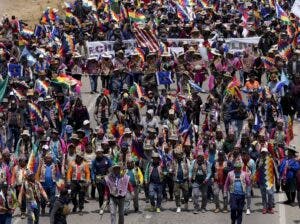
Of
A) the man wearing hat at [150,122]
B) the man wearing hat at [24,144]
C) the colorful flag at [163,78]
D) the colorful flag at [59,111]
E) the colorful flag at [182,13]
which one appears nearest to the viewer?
the man wearing hat at [24,144]

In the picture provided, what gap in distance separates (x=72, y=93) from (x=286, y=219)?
939cm

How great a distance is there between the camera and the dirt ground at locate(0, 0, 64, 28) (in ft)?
194

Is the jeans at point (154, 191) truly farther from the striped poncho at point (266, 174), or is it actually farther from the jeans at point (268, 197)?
the jeans at point (268, 197)

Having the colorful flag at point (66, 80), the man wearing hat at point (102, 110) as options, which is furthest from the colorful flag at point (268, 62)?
the man wearing hat at point (102, 110)

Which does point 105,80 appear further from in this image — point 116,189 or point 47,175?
point 116,189

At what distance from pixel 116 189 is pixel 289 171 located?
4.53 m

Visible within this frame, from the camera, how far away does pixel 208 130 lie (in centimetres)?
3172

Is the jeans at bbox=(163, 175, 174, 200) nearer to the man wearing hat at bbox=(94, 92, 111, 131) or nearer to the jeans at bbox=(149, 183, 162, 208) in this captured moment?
the jeans at bbox=(149, 183, 162, 208)

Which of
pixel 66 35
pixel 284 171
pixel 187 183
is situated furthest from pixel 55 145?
pixel 66 35

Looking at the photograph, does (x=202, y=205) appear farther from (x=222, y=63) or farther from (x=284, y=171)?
(x=222, y=63)

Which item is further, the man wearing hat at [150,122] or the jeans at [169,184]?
the man wearing hat at [150,122]

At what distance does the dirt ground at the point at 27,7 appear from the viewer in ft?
194

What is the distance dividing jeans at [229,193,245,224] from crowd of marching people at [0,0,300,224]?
0.03 m

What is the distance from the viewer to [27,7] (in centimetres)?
6200
